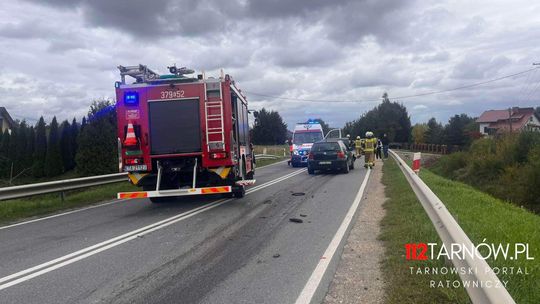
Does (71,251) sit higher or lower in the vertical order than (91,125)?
lower

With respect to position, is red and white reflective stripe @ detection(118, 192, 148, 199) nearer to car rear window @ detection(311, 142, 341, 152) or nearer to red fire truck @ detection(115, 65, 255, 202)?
red fire truck @ detection(115, 65, 255, 202)

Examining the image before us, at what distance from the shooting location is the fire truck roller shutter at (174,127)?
10805 millimetres

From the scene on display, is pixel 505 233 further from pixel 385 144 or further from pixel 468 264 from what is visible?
pixel 385 144

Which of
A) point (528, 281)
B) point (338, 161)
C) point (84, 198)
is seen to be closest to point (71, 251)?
point (528, 281)

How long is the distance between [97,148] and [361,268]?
69.4 feet

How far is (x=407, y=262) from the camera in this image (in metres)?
5.52

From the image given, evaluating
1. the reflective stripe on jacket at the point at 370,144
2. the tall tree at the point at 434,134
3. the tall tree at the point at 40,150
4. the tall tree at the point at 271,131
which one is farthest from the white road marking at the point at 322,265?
the tall tree at the point at 271,131

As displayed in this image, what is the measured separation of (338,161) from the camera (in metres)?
20.5

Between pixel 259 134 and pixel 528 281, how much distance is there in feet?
233

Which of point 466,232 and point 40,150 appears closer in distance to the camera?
point 466,232

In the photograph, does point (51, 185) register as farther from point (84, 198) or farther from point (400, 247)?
point (400, 247)

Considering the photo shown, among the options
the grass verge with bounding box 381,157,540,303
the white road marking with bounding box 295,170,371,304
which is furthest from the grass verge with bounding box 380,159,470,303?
the white road marking with bounding box 295,170,371,304

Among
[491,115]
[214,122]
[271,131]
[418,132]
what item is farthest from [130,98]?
[491,115]

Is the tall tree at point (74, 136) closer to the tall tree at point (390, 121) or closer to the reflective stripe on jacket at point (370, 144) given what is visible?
the reflective stripe on jacket at point (370, 144)
